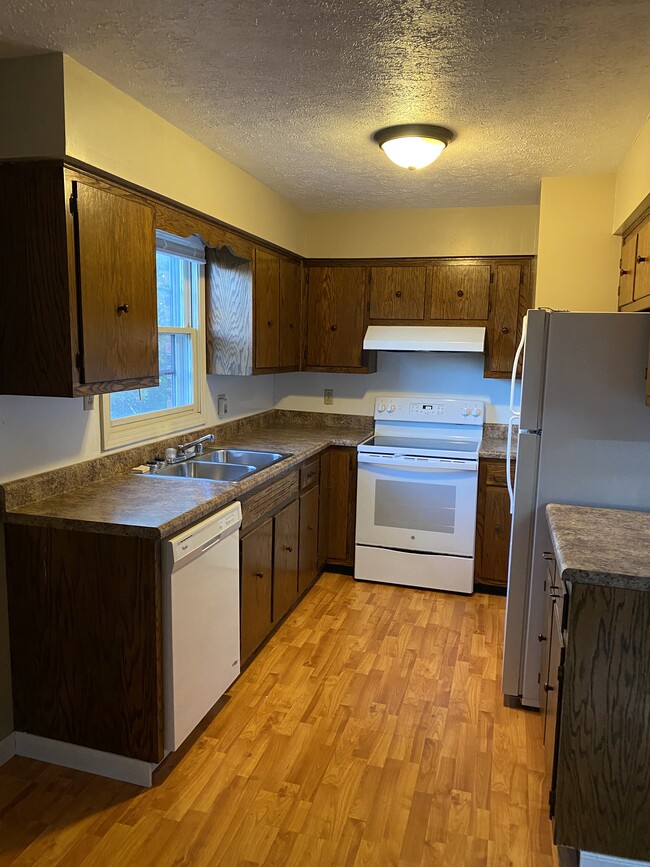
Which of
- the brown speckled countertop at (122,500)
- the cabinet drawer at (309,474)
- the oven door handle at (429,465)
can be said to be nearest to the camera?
the brown speckled countertop at (122,500)

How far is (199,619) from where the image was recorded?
7.66 feet

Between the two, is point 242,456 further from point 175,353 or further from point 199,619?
point 199,619

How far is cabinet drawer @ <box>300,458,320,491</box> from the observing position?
11.7 ft

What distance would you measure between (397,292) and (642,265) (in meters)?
1.85

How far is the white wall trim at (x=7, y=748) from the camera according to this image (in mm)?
2250

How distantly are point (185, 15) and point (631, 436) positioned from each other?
2070mm

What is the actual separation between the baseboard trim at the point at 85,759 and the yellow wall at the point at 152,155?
6.74 feet

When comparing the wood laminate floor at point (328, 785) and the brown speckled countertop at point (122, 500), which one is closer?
the wood laminate floor at point (328, 785)

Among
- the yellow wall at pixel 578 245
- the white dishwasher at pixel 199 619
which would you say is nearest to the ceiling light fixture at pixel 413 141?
the yellow wall at pixel 578 245

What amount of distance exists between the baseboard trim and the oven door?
2.10 meters

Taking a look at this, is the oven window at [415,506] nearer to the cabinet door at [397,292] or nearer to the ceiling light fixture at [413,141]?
the cabinet door at [397,292]

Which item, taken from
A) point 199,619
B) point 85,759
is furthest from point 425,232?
point 85,759

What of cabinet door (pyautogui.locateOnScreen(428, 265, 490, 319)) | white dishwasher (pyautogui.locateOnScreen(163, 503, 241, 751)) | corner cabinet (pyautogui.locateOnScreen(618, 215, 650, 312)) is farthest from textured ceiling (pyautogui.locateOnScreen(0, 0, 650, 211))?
white dishwasher (pyautogui.locateOnScreen(163, 503, 241, 751))

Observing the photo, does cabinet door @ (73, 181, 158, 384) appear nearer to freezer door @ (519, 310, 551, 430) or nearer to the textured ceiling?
the textured ceiling
